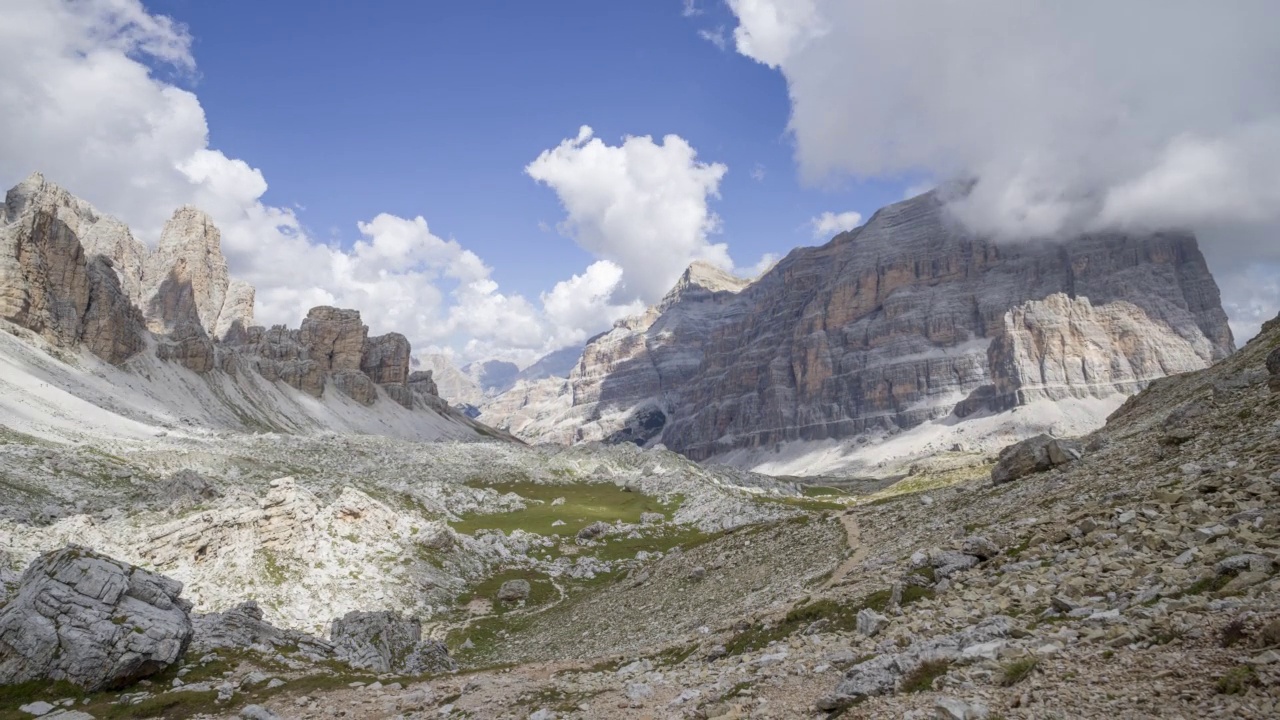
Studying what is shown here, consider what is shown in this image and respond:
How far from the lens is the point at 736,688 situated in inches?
683

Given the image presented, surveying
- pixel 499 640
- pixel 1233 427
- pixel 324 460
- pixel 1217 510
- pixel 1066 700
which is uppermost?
pixel 324 460

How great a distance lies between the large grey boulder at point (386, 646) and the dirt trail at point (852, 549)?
1968cm

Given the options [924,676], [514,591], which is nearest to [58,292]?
[514,591]

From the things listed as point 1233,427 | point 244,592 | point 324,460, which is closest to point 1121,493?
point 1233,427

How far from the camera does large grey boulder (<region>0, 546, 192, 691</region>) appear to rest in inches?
918

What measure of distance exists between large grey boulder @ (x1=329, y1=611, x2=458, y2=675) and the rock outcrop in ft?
606

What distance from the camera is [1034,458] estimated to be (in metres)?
40.0

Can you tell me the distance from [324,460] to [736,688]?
13665 centimetres

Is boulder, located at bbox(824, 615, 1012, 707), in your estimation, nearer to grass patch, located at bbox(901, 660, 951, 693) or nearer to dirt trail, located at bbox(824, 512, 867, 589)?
grass patch, located at bbox(901, 660, 951, 693)

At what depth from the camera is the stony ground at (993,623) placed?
10922 mm

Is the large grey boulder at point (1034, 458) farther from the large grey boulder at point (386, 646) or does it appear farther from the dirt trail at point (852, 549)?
the large grey boulder at point (386, 646)

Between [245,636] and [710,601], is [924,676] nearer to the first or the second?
[710,601]

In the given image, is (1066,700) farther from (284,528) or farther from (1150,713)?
(284,528)

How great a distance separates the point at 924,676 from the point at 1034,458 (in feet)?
105
